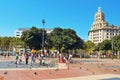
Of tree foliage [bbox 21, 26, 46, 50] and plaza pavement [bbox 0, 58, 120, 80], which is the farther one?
tree foliage [bbox 21, 26, 46, 50]

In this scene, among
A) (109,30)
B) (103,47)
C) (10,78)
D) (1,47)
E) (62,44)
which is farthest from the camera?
(109,30)

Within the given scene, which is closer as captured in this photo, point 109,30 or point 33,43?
point 33,43

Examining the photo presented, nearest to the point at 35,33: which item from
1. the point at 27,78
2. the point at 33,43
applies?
the point at 33,43

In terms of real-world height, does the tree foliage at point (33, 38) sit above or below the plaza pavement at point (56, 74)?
above

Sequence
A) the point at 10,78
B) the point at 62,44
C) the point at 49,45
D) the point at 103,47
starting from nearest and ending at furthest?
the point at 10,78, the point at 62,44, the point at 49,45, the point at 103,47

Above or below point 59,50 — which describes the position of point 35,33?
above

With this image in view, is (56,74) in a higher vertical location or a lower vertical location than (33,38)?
lower

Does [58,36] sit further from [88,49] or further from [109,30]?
[109,30]

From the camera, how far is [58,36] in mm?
86375

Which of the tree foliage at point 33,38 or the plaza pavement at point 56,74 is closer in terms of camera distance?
the plaza pavement at point 56,74

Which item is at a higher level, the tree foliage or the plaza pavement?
the tree foliage

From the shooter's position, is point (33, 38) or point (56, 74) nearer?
point (56, 74)

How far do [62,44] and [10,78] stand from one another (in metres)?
61.8

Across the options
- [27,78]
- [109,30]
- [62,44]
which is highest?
[109,30]
